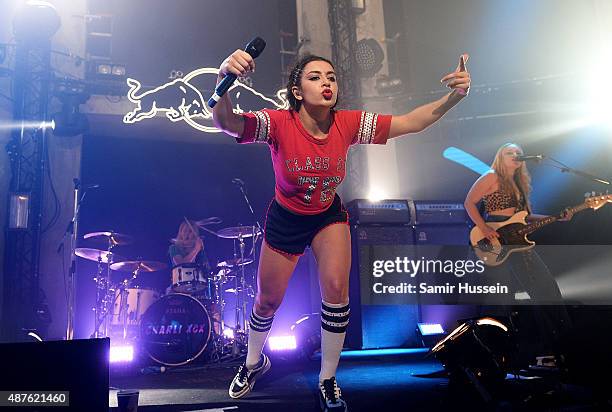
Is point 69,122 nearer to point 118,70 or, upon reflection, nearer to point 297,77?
point 118,70

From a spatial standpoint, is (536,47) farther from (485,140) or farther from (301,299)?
(301,299)

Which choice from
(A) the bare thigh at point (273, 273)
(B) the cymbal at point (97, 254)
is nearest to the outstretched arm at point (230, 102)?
(A) the bare thigh at point (273, 273)

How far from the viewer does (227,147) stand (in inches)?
316

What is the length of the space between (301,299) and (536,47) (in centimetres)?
571

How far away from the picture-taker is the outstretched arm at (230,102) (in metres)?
2.36

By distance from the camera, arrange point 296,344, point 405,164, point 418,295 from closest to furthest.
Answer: point 296,344 → point 418,295 → point 405,164

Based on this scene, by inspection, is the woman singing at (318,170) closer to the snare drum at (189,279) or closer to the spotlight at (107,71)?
the snare drum at (189,279)

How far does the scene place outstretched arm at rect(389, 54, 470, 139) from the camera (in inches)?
109

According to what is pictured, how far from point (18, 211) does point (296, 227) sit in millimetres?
5129

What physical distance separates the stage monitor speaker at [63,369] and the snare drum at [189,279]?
3.53 meters

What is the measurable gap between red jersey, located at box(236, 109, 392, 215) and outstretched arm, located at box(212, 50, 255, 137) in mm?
78

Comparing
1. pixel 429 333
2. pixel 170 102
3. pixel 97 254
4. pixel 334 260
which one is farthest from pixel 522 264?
pixel 170 102

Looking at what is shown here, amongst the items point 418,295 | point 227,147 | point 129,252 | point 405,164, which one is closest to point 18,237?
point 129,252

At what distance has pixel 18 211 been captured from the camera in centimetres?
652
